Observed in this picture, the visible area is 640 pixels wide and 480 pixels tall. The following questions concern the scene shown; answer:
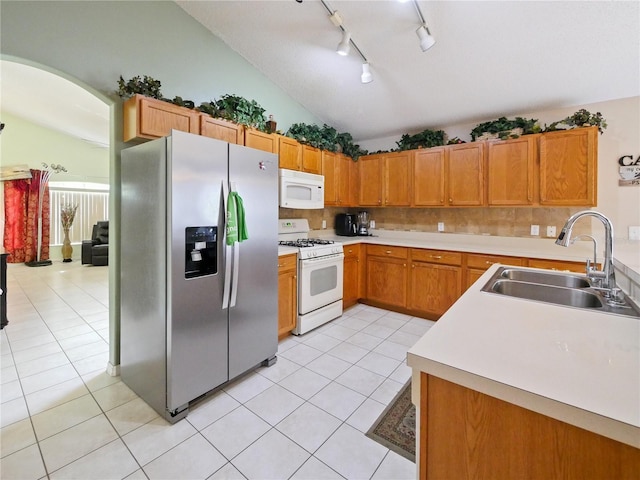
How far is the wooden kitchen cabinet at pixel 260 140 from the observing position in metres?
2.91

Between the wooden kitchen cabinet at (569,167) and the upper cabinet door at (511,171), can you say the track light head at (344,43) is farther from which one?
the wooden kitchen cabinet at (569,167)

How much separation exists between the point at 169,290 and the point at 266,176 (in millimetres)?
1126

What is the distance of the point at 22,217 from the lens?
6.42m

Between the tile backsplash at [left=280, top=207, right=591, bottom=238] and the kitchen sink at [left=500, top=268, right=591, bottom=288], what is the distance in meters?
1.92

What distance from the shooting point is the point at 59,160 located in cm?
689

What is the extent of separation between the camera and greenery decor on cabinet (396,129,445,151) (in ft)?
12.3

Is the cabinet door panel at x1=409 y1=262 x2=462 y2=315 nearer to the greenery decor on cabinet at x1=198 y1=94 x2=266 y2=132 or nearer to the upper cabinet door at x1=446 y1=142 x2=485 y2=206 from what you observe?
the upper cabinet door at x1=446 y1=142 x2=485 y2=206

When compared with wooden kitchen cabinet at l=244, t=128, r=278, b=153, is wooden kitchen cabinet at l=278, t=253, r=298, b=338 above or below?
below

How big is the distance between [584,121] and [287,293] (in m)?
3.36

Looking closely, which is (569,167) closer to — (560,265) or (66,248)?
(560,265)

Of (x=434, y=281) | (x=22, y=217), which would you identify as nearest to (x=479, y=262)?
(x=434, y=281)

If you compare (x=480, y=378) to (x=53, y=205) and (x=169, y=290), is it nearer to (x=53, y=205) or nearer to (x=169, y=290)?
(x=169, y=290)

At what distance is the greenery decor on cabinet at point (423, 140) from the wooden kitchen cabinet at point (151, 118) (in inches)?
108

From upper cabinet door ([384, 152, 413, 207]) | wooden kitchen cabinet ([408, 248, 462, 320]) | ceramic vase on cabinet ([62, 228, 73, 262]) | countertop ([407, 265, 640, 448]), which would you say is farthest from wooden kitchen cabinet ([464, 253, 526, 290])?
ceramic vase on cabinet ([62, 228, 73, 262])
